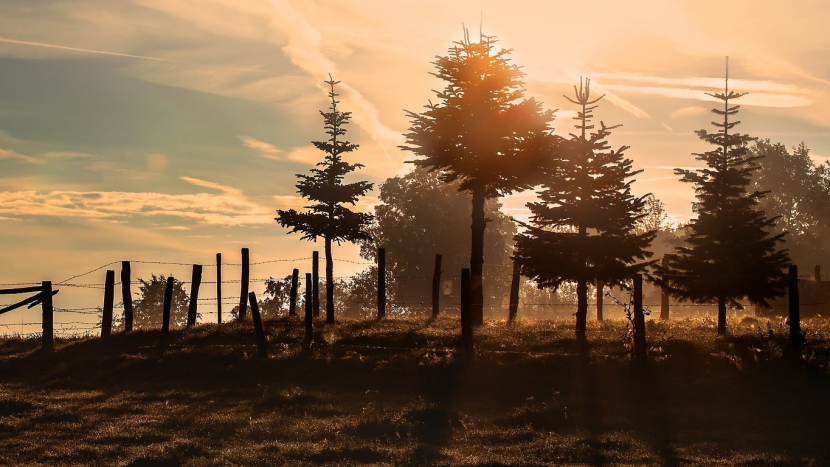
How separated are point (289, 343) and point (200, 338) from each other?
3.86 metres

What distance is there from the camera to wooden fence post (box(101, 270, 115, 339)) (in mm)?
29438

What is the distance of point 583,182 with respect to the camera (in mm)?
28234

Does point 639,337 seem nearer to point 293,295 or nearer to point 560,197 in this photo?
point 560,197

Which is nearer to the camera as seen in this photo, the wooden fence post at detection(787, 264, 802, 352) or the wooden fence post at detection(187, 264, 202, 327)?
the wooden fence post at detection(787, 264, 802, 352)

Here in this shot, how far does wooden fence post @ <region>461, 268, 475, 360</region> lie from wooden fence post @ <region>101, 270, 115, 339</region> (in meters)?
14.0

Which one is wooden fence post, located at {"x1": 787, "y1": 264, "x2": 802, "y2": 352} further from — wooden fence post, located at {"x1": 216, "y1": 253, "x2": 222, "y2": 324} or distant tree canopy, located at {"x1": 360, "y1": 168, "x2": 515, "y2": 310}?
distant tree canopy, located at {"x1": 360, "y1": 168, "x2": 515, "y2": 310}

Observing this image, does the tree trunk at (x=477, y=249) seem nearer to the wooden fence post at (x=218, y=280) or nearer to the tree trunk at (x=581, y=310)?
the tree trunk at (x=581, y=310)

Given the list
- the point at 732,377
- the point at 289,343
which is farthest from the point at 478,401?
the point at 289,343

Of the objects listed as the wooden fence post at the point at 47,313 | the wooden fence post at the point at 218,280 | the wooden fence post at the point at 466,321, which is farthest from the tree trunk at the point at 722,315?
the wooden fence post at the point at 47,313

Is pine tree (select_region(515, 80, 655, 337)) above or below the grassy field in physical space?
above

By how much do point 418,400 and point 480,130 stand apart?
15.6 m

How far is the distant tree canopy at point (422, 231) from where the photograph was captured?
6831cm

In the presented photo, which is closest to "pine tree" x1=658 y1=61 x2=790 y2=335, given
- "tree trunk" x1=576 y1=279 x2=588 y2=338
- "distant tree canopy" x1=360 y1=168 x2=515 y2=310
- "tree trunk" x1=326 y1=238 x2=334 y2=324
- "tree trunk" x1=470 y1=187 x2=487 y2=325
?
"tree trunk" x1=576 y1=279 x2=588 y2=338

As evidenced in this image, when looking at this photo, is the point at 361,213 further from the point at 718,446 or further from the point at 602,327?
the point at 718,446
